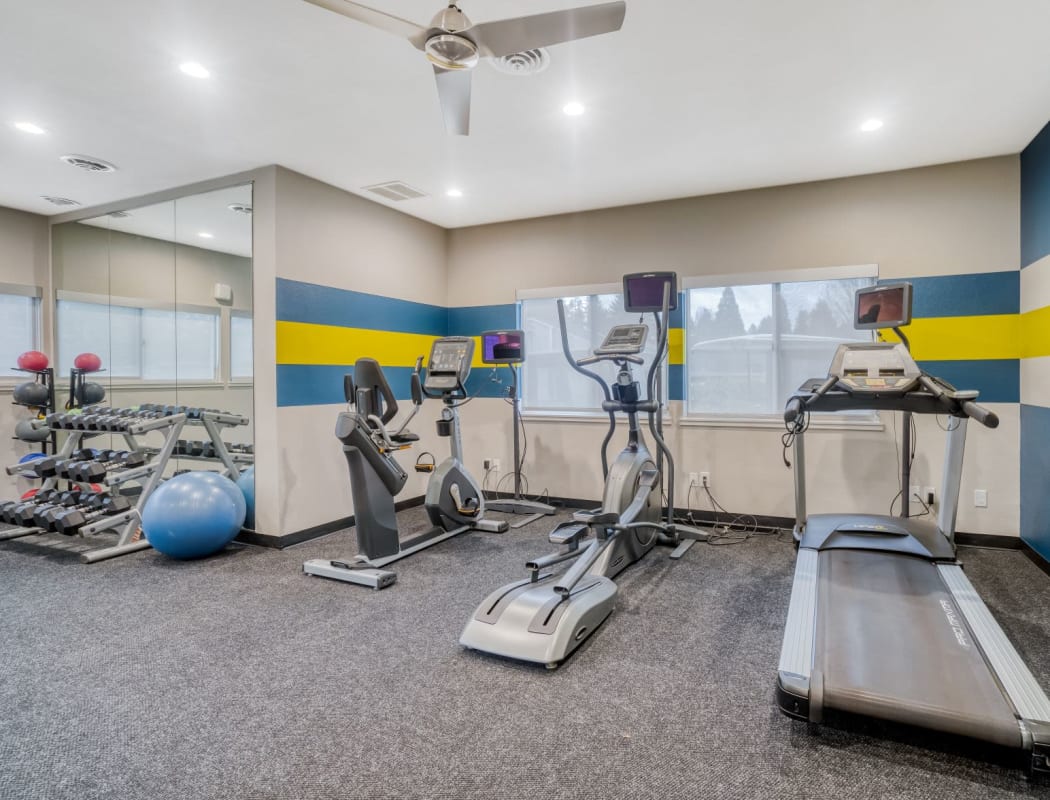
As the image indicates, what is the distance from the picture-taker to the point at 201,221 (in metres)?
4.80

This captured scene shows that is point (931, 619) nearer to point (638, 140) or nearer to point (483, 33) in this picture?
point (483, 33)

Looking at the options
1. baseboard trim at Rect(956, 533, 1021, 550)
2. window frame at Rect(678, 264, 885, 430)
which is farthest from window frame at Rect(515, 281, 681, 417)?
baseboard trim at Rect(956, 533, 1021, 550)

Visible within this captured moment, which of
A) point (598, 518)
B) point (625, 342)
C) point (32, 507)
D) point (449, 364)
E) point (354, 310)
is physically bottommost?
point (32, 507)

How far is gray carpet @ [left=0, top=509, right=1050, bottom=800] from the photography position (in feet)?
5.95

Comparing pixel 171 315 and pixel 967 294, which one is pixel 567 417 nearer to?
pixel 967 294

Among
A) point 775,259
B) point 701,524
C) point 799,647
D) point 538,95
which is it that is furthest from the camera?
point 701,524

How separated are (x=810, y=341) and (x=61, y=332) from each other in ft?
22.4

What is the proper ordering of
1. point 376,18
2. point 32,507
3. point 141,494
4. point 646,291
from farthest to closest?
point 141,494 < point 32,507 < point 646,291 < point 376,18

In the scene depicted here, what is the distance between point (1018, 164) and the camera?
13.4 feet

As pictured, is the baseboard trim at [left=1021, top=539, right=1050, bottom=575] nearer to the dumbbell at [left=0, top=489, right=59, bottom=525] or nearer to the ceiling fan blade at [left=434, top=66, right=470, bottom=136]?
the ceiling fan blade at [left=434, top=66, right=470, bottom=136]

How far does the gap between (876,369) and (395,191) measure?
3.84m

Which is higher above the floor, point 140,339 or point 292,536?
point 140,339

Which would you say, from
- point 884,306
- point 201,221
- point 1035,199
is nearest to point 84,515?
point 201,221

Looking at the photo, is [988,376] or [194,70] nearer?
[194,70]
